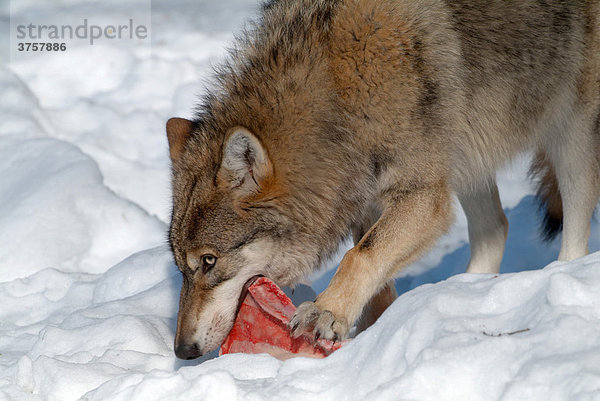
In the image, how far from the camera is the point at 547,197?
4242 mm

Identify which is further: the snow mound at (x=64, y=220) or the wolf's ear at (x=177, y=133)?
the snow mound at (x=64, y=220)

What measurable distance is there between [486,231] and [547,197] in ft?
1.36

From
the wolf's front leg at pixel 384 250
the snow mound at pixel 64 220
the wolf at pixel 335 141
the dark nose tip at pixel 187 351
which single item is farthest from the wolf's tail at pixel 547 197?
the snow mound at pixel 64 220

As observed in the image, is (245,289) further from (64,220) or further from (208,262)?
(64,220)

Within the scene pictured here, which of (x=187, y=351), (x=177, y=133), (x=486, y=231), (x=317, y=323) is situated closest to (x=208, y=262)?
(x=187, y=351)

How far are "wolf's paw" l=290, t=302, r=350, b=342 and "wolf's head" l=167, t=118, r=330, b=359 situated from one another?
35 centimetres

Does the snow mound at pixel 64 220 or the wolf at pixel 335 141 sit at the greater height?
the wolf at pixel 335 141

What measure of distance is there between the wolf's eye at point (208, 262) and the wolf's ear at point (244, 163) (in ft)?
1.03

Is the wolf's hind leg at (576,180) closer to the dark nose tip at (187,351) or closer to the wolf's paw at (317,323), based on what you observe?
the wolf's paw at (317,323)

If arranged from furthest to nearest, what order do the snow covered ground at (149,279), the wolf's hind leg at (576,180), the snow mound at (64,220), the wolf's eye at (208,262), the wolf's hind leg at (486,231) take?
the snow mound at (64,220), the wolf's hind leg at (486,231), the wolf's hind leg at (576,180), the wolf's eye at (208,262), the snow covered ground at (149,279)

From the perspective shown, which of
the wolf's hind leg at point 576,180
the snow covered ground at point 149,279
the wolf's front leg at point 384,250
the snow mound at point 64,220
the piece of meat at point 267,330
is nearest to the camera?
the snow covered ground at point 149,279

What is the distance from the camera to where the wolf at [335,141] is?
9.89 ft

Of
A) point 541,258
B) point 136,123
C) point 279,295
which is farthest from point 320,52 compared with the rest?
point 136,123

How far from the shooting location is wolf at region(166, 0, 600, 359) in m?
3.02
